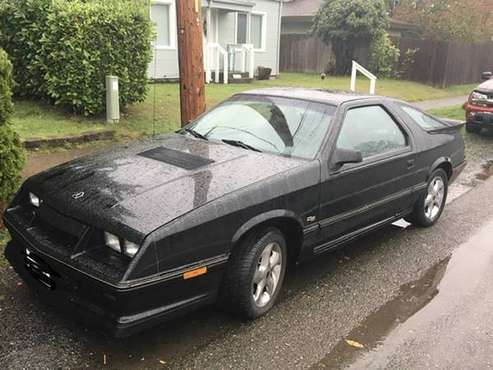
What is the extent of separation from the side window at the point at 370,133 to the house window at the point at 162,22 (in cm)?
1249

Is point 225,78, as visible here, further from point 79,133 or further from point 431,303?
point 431,303

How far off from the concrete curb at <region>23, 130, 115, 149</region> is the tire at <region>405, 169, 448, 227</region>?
15.9 ft

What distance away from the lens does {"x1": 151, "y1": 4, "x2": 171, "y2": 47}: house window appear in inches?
631

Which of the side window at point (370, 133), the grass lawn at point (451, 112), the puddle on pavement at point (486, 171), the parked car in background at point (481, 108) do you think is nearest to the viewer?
the side window at point (370, 133)

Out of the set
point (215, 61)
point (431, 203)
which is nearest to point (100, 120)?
point (431, 203)

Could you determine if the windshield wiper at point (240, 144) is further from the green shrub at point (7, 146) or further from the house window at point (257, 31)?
the house window at point (257, 31)

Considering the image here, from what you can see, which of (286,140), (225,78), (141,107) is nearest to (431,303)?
(286,140)

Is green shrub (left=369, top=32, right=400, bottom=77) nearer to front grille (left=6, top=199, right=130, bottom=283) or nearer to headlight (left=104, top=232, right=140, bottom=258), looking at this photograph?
front grille (left=6, top=199, right=130, bottom=283)

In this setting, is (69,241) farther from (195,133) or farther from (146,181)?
(195,133)

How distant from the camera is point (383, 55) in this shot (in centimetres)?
2292

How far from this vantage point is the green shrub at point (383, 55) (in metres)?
22.9

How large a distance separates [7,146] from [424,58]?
68.4 feet

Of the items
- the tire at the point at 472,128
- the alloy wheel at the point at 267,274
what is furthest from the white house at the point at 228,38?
the alloy wheel at the point at 267,274

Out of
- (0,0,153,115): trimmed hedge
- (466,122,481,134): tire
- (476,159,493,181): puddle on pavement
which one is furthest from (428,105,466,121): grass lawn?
(0,0,153,115): trimmed hedge
